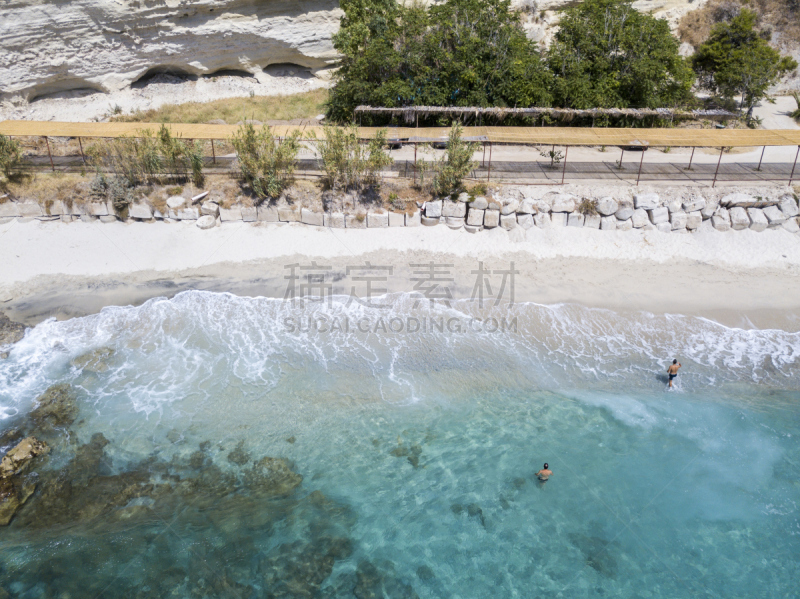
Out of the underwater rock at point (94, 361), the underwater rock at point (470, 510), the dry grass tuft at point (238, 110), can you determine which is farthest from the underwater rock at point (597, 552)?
the dry grass tuft at point (238, 110)

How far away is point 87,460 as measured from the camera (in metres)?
15.5

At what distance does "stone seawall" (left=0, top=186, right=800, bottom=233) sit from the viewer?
23.4m

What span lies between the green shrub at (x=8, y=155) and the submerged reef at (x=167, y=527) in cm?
1359

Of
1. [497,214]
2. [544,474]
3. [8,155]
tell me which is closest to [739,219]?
[497,214]

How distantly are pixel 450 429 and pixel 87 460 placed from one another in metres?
10.2

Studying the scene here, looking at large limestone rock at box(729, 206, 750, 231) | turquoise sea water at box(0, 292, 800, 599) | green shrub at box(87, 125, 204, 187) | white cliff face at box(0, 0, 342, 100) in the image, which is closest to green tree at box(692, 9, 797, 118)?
large limestone rock at box(729, 206, 750, 231)

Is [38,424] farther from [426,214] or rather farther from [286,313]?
[426,214]

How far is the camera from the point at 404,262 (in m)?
22.2

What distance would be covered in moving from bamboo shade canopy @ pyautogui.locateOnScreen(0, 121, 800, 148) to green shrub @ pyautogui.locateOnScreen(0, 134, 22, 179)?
0.53m

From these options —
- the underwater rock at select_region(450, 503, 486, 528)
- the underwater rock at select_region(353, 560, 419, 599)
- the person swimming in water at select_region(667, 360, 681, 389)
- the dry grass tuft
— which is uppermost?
the dry grass tuft

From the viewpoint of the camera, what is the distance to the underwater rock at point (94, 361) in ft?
59.5

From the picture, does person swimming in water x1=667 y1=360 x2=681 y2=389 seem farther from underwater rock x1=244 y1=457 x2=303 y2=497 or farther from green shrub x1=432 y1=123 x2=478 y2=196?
underwater rock x1=244 y1=457 x2=303 y2=497

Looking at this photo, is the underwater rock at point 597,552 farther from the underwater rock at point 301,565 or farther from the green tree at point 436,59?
the green tree at point 436,59

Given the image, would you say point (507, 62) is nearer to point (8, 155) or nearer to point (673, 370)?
point (673, 370)
